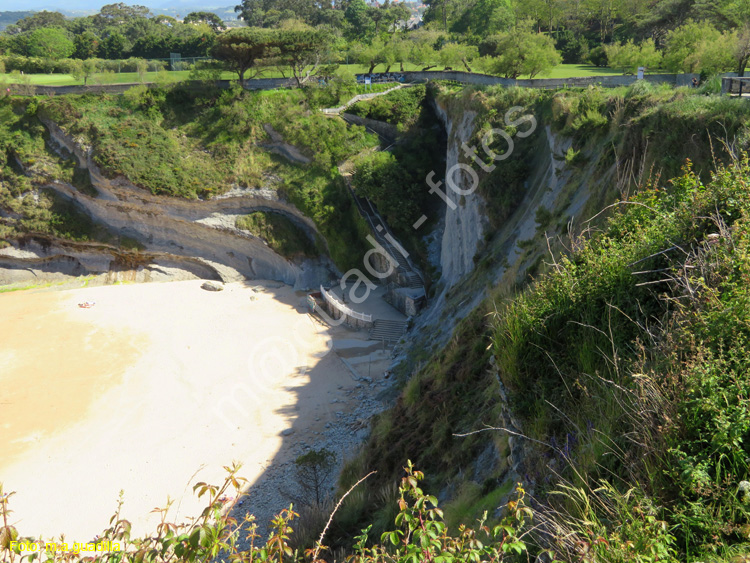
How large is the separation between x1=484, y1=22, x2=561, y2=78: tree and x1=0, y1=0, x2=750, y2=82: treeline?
2.6 inches

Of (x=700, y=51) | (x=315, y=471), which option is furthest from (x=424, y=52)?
(x=315, y=471)

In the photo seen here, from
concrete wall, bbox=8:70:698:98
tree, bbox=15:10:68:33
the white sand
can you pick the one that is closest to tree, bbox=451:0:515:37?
concrete wall, bbox=8:70:698:98

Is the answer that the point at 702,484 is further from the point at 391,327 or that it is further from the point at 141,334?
the point at 141,334

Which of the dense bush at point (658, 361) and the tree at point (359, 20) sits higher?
the tree at point (359, 20)

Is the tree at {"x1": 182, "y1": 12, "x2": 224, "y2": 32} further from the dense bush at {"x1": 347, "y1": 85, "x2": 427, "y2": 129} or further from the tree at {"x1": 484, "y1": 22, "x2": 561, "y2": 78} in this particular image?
the tree at {"x1": 484, "y1": 22, "x2": 561, "y2": 78}

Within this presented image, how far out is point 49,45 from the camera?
66.8 m

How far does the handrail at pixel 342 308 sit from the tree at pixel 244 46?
2277 centimetres

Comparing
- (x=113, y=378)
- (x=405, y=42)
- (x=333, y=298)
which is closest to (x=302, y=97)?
(x=405, y=42)

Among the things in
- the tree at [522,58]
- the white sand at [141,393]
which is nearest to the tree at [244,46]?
the tree at [522,58]

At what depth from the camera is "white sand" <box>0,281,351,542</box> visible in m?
18.1

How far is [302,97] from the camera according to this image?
43.2 meters

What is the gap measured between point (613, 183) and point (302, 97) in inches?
1304

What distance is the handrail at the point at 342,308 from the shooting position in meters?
30.1

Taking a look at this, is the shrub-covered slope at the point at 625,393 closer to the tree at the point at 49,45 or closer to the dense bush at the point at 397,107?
the dense bush at the point at 397,107
